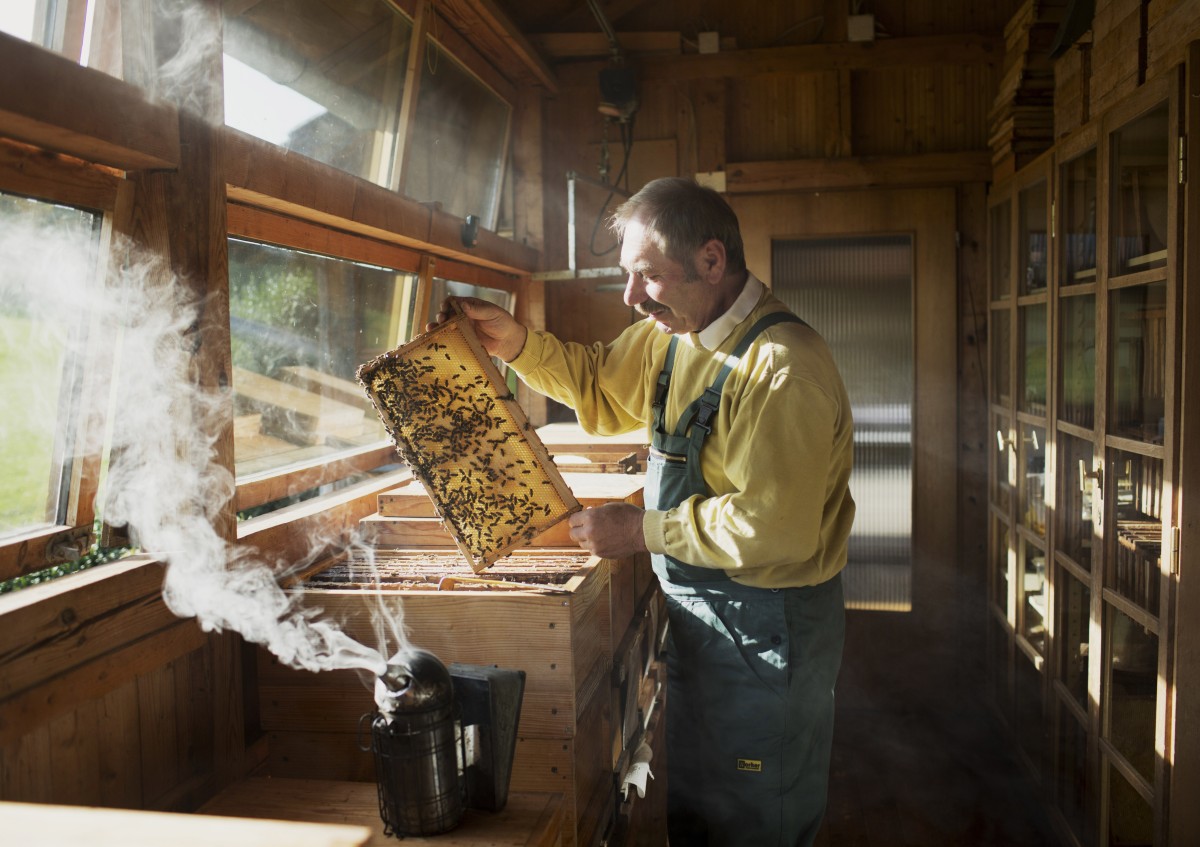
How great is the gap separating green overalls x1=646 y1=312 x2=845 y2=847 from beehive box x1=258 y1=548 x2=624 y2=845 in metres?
0.29

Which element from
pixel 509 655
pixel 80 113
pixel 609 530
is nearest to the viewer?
pixel 80 113

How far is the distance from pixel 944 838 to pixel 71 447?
3.34 m

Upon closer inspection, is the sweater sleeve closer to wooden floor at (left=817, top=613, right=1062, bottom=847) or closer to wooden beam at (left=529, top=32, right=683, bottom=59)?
wooden floor at (left=817, top=613, right=1062, bottom=847)

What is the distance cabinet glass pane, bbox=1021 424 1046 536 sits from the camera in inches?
145

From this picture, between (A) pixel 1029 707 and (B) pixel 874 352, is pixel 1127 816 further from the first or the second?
(B) pixel 874 352

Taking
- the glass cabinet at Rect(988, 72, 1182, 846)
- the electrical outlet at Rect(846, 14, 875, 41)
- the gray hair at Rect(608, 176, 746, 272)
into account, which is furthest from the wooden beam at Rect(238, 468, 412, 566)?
the electrical outlet at Rect(846, 14, 875, 41)

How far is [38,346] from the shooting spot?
1633 mm

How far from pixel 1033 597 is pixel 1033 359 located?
3.23 ft

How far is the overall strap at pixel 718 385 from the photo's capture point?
2.23m

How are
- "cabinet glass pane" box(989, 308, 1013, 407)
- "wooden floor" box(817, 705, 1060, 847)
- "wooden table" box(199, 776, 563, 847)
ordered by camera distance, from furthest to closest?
1. "cabinet glass pane" box(989, 308, 1013, 407)
2. "wooden floor" box(817, 705, 1060, 847)
3. "wooden table" box(199, 776, 563, 847)

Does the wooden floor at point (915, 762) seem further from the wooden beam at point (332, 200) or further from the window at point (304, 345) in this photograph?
the wooden beam at point (332, 200)

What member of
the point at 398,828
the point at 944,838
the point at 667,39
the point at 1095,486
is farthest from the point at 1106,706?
the point at 667,39

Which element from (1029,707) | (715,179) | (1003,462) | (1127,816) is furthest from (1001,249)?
(1127,816)

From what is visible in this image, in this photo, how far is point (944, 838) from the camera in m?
3.57
